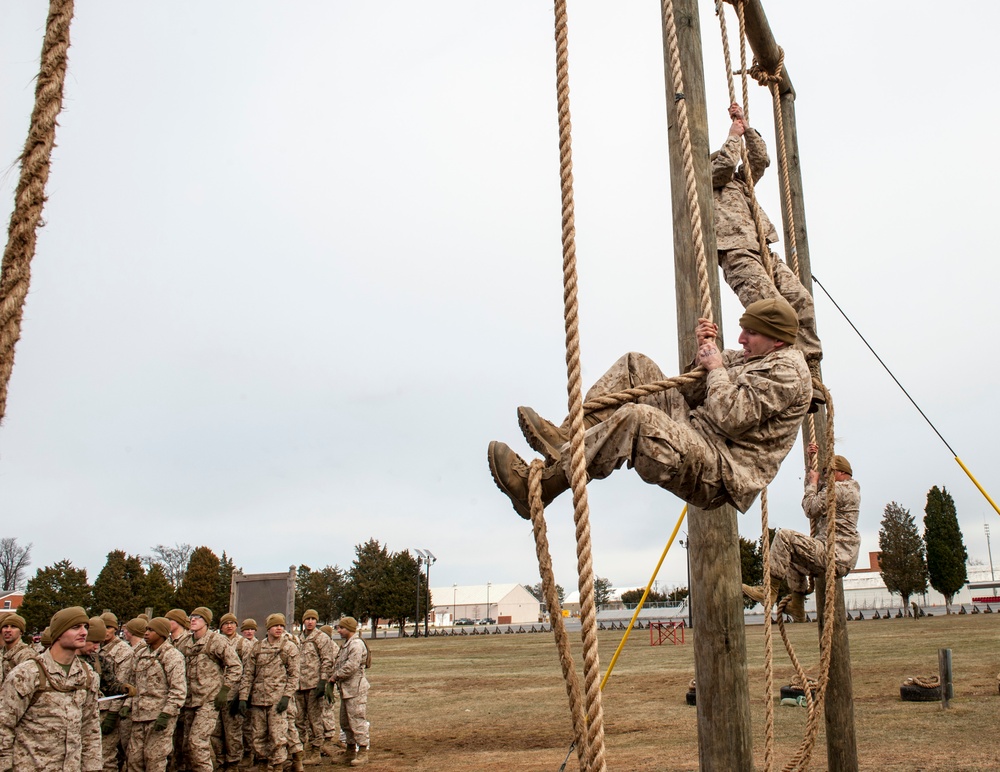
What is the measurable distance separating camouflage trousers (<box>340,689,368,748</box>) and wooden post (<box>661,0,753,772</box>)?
7490 mm

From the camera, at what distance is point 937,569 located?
52625 mm

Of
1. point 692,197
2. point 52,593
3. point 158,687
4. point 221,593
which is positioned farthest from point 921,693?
point 221,593

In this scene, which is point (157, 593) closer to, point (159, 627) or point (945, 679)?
point (159, 627)

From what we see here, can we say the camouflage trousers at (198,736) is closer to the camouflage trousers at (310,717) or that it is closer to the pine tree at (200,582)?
the camouflage trousers at (310,717)

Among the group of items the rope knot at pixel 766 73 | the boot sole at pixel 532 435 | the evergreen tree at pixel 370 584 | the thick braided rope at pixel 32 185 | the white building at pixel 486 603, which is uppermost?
the rope knot at pixel 766 73

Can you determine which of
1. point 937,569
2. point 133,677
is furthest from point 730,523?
point 937,569

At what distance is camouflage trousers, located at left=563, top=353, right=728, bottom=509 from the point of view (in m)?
3.26

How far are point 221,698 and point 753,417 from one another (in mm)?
8540

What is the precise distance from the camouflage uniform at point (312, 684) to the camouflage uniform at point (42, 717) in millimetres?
5316

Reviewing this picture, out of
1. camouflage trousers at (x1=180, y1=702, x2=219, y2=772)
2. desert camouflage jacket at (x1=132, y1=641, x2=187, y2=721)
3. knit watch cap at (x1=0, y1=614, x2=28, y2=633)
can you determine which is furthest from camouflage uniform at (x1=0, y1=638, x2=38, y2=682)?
camouflage trousers at (x1=180, y1=702, x2=219, y2=772)

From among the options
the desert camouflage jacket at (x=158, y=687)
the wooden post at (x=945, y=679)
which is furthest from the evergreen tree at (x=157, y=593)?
the wooden post at (x=945, y=679)

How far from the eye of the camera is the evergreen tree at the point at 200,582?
4766cm

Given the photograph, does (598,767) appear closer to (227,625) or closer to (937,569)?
(227,625)

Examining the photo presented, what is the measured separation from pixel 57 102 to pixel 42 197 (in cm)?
22
